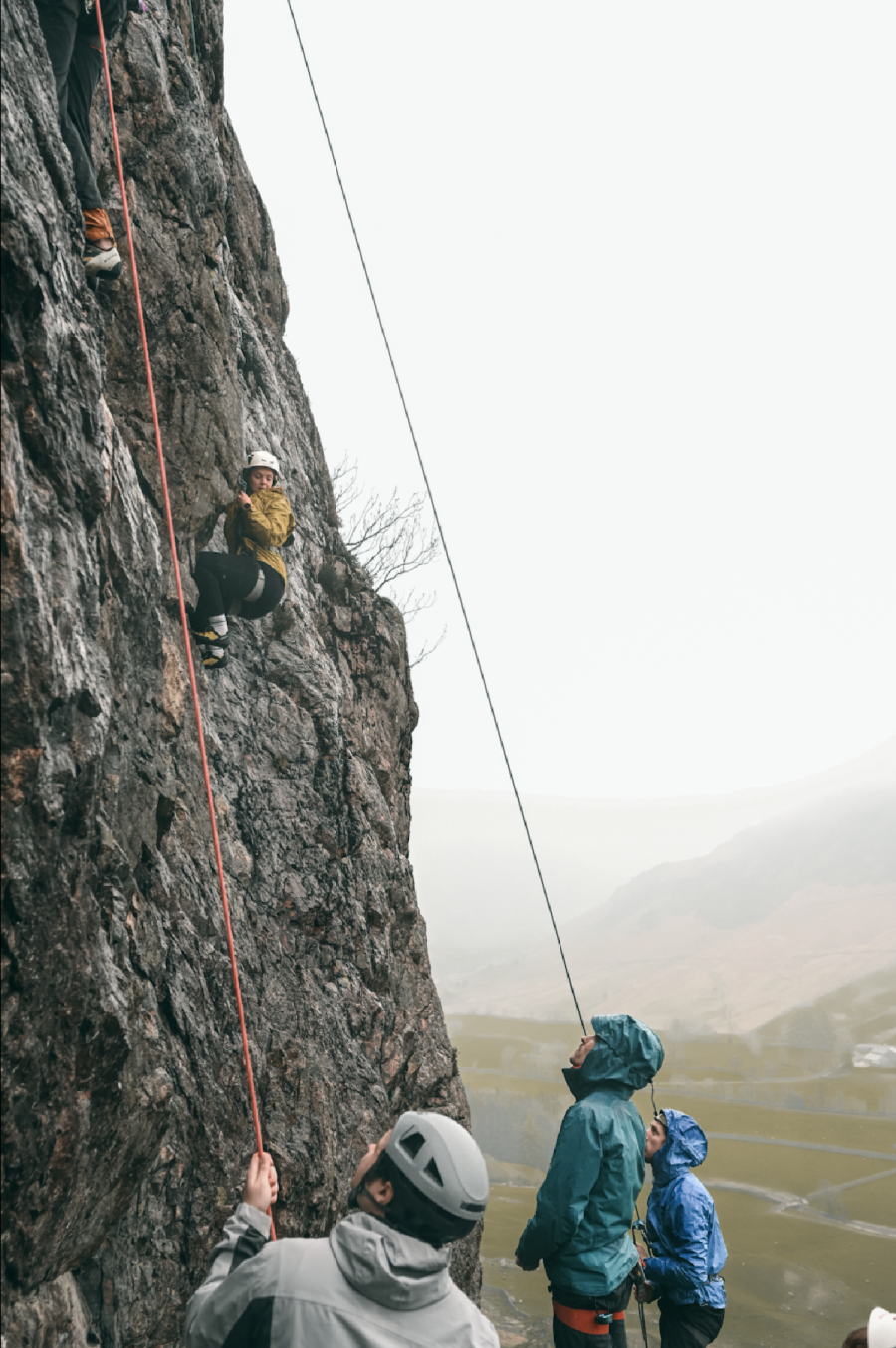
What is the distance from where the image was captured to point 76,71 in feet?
18.6

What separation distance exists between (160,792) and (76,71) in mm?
4769

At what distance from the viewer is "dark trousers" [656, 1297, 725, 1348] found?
19.8 feet

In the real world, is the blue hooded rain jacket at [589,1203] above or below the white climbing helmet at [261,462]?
below

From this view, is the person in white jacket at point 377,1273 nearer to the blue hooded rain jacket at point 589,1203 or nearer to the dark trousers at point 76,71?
the blue hooded rain jacket at point 589,1203

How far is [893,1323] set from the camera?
3.53 metres

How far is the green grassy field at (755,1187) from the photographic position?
56562 millimetres

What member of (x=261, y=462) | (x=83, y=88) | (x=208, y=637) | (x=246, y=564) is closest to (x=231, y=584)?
(x=246, y=564)

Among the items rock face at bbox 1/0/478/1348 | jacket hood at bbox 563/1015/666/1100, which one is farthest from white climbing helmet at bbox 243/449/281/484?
jacket hood at bbox 563/1015/666/1100

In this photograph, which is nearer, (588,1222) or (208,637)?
(588,1222)

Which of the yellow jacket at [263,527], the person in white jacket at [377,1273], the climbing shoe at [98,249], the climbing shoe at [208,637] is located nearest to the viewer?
the person in white jacket at [377,1273]

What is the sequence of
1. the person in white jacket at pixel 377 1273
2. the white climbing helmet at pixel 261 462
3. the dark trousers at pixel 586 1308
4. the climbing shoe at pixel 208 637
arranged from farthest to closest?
the white climbing helmet at pixel 261 462 → the climbing shoe at pixel 208 637 → the dark trousers at pixel 586 1308 → the person in white jacket at pixel 377 1273

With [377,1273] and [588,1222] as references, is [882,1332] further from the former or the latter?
[588,1222]

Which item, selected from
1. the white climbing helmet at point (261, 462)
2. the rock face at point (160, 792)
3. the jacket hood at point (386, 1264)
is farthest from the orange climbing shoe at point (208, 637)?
the jacket hood at point (386, 1264)

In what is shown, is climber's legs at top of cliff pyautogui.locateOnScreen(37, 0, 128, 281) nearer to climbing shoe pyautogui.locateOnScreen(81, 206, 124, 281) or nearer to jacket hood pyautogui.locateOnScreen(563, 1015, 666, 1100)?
climbing shoe pyautogui.locateOnScreen(81, 206, 124, 281)
